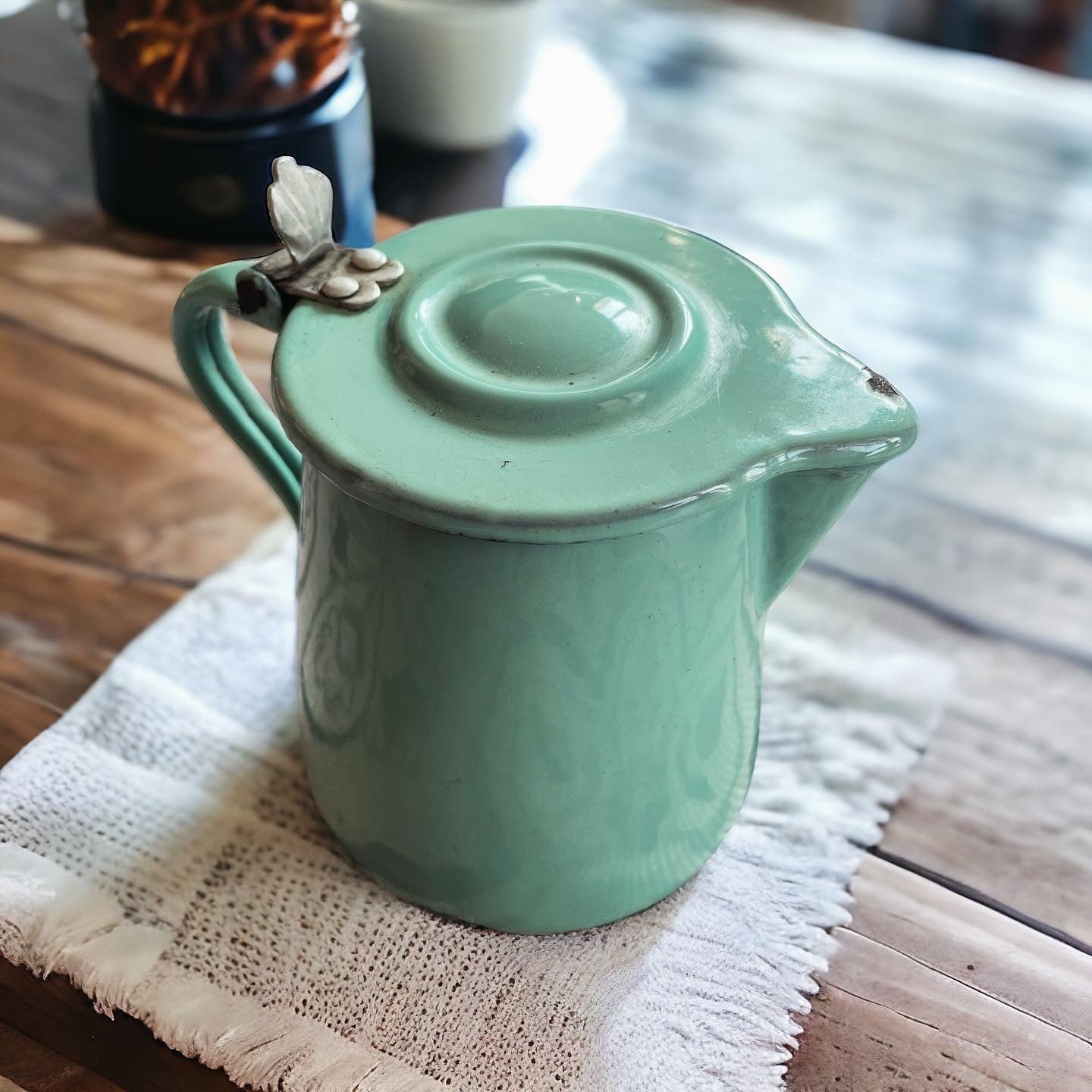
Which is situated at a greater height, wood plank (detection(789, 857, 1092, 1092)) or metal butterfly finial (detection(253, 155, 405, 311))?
Result: metal butterfly finial (detection(253, 155, 405, 311))

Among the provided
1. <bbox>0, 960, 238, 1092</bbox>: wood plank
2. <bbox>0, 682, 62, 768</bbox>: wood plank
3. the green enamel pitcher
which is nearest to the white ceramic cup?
the green enamel pitcher

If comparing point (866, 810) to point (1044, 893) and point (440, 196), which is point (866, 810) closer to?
point (1044, 893)

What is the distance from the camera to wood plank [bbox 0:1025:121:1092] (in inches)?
18.8

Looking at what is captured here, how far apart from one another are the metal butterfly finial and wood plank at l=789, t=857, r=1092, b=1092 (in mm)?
332

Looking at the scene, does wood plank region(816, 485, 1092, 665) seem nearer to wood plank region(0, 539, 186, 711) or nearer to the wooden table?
the wooden table

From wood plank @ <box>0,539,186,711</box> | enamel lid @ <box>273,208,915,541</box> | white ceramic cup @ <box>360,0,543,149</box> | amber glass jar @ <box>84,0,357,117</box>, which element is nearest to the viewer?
enamel lid @ <box>273,208,915,541</box>

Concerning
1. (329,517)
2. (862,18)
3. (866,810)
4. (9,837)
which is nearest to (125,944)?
(9,837)

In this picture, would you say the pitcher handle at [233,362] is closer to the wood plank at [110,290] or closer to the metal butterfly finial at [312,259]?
the metal butterfly finial at [312,259]

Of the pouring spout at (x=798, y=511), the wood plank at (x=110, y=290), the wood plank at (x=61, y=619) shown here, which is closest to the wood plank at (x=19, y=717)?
the wood plank at (x=61, y=619)

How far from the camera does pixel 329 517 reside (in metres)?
0.43

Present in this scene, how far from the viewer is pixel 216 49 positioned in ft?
2.48

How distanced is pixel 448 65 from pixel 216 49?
0.19 metres

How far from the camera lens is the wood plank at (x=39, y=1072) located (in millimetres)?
477

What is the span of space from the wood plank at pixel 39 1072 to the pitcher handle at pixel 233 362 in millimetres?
232
